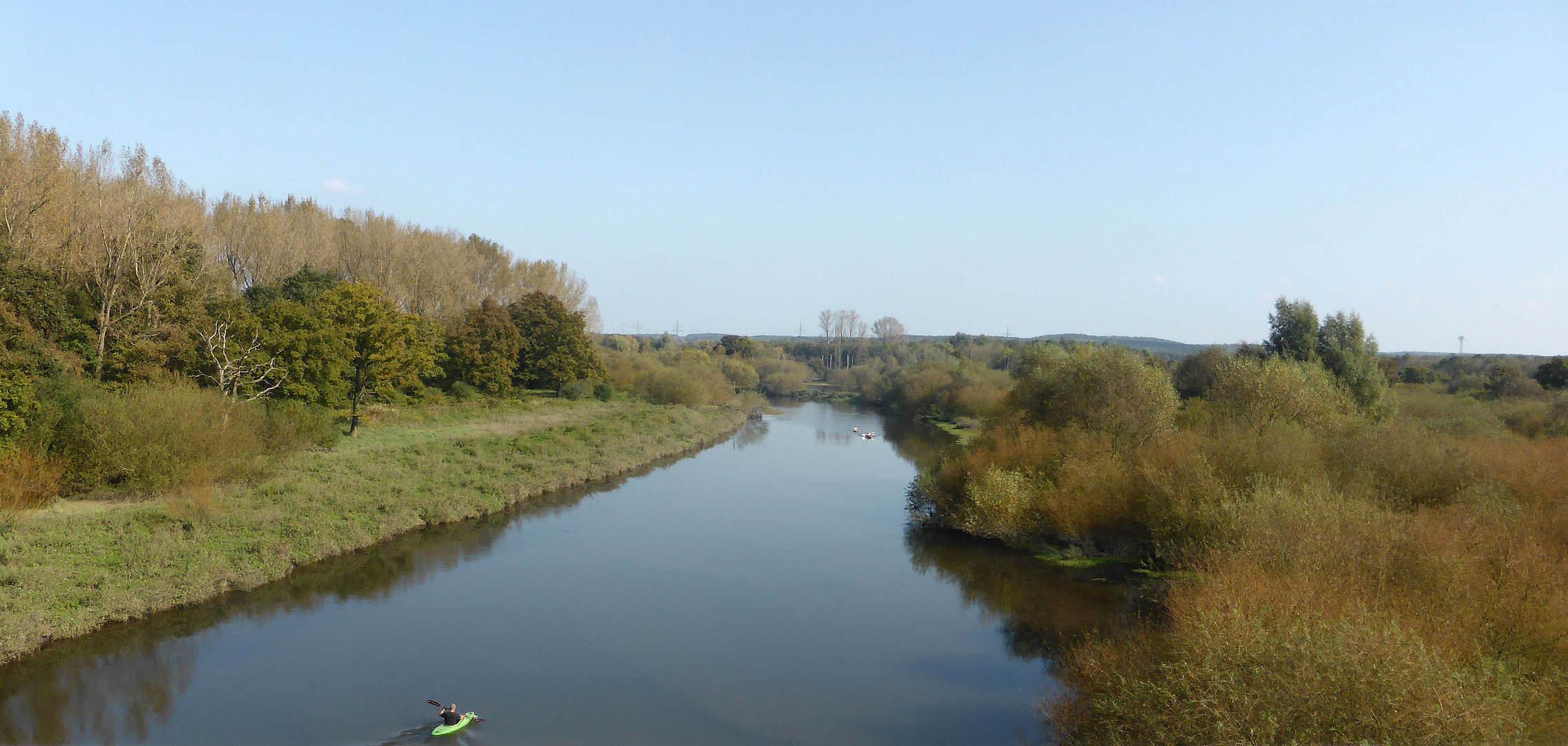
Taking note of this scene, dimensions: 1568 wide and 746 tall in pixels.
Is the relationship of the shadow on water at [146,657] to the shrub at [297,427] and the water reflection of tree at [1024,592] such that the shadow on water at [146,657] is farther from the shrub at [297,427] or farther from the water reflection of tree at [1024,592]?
the water reflection of tree at [1024,592]

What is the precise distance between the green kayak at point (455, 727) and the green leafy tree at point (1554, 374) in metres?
→ 50.1

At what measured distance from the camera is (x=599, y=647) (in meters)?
14.4

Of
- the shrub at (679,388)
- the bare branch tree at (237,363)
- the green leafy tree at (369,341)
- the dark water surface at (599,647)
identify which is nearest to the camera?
the dark water surface at (599,647)

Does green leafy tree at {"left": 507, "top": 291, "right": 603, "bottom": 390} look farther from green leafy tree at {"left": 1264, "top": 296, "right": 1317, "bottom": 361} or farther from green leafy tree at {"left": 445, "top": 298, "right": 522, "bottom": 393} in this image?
green leafy tree at {"left": 1264, "top": 296, "right": 1317, "bottom": 361}

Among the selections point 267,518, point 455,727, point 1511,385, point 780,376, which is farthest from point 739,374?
point 455,727

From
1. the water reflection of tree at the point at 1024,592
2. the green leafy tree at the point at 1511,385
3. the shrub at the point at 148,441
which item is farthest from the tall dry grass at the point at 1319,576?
the green leafy tree at the point at 1511,385

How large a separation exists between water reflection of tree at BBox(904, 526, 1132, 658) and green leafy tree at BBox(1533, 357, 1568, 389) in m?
36.6

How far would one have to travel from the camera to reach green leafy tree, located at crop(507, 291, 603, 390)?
49094mm

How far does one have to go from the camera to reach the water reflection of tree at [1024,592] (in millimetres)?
15258

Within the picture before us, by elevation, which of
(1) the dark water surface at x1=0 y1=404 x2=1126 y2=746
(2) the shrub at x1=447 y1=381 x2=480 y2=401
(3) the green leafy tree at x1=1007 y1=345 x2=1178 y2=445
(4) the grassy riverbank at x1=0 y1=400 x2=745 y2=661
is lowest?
(1) the dark water surface at x1=0 y1=404 x2=1126 y2=746

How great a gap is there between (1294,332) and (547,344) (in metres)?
40.0

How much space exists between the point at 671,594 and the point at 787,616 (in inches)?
116

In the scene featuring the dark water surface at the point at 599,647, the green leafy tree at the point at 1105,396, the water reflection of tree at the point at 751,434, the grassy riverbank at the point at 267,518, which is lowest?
the dark water surface at the point at 599,647

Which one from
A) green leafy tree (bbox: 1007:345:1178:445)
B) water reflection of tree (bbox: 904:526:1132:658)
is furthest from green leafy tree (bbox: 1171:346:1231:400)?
water reflection of tree (bbox: 904:526:1132:658)
